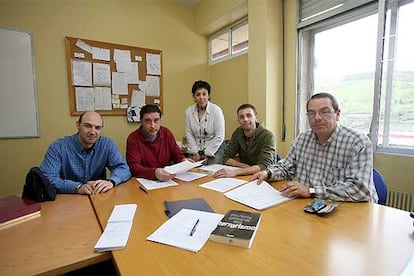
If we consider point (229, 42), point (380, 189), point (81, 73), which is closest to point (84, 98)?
point (81, 73)

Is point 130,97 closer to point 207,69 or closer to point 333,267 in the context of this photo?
point 207,69

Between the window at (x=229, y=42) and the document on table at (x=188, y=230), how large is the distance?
2860 millimetres

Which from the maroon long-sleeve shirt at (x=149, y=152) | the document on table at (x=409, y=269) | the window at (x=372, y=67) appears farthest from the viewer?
the window at (x=372, y=67)

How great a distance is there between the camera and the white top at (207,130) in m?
2.56

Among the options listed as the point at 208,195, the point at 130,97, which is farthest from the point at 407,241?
the point at 130,97

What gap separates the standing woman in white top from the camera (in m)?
2.52

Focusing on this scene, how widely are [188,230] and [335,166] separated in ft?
3.22

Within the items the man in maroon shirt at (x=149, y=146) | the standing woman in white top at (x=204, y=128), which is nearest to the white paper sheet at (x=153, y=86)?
the standing woman in white top at (x=204, y=128)

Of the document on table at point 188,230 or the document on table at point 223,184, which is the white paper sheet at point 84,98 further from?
the document on table at point 188,230

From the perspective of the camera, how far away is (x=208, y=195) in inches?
55.2

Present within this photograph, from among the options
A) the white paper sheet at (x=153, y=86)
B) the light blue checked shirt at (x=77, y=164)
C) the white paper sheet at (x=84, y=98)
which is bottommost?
the light blue checked shirt at (x=77, y=164)

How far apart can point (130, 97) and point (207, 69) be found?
4.89 ft

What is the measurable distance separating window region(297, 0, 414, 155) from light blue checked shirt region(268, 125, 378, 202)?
43.7 inches

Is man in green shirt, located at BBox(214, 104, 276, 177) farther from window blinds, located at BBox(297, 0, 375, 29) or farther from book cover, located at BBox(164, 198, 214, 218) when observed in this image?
window blinds, located at BBox(297, 0, 375, 29)
